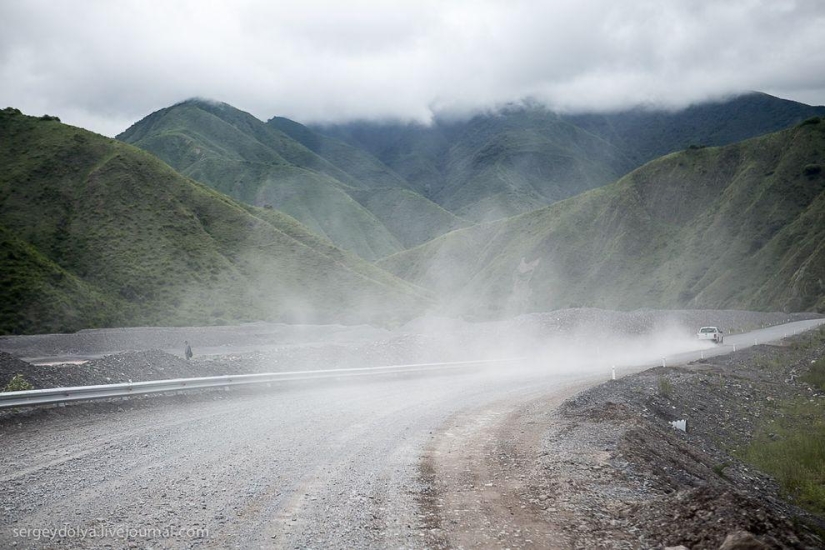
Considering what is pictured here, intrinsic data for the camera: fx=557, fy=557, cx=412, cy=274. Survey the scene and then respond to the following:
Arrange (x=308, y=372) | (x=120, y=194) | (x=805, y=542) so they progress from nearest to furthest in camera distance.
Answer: (x=805, y=542) < (x=308, y=372) < (x=120, y=194)

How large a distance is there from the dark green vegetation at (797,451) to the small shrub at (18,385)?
1794 centimetres

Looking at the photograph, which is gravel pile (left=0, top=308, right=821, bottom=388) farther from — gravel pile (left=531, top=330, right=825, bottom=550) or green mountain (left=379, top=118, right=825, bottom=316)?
green mountain (left=379, top=118, right=825, bottom=316)

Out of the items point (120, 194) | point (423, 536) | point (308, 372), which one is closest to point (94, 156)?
point (120, 194)

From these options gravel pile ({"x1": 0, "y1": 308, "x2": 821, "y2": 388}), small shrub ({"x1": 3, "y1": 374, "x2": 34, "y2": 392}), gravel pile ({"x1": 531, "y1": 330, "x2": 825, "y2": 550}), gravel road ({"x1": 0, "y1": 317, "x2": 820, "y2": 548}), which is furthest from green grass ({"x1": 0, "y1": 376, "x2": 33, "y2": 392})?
gravel pile ({"x1": 531, "y1": 330, "x2": 825, "y2": 550})

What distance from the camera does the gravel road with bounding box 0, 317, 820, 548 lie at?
617 cm

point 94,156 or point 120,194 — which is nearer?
point 120,194

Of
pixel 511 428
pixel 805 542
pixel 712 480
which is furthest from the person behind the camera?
pixel 511 428

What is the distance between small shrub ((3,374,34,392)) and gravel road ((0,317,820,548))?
2.09 m

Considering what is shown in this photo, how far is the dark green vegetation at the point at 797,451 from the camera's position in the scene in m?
11.1

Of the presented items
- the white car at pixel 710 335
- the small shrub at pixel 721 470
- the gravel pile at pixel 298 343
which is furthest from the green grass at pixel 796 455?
the white car at pixel 710 335

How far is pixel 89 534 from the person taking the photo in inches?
239

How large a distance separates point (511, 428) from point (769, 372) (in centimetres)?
2003

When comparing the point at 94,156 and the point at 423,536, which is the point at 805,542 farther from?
the point at 94,156

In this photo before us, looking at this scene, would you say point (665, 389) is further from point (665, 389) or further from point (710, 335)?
point (710, 335)
